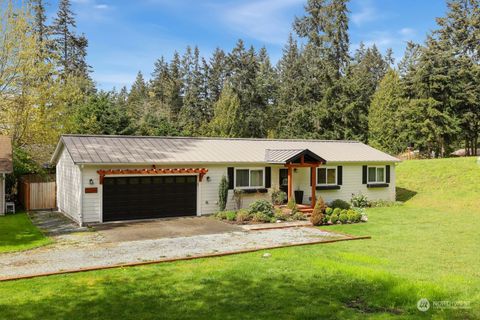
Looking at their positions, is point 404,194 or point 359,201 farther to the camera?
point 404,194

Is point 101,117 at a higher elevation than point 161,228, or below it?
higher

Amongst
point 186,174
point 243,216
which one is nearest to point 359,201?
point 243,216

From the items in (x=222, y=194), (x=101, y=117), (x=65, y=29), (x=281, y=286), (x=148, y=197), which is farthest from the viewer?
(x=65, y=29)

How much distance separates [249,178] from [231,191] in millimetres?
1260

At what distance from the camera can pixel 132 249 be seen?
1107 centimetres

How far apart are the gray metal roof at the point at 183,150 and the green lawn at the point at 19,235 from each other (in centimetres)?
307

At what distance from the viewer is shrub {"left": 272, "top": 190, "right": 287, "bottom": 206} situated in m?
19.1

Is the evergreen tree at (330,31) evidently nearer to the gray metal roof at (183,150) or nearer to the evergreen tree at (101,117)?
the gray metal roof at (183,150)

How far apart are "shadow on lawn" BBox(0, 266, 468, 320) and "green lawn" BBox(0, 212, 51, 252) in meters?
4.05

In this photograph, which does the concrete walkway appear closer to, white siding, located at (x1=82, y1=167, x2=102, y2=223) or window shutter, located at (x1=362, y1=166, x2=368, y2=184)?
white siding, located at (x1=82, y1=167, x2=102, y2=223)

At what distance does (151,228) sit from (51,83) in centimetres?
1269

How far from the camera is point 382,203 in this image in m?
22.4

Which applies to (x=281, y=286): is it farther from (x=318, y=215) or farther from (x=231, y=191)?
(x=231, y=191)

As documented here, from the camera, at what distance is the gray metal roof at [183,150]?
1656 centimetres
